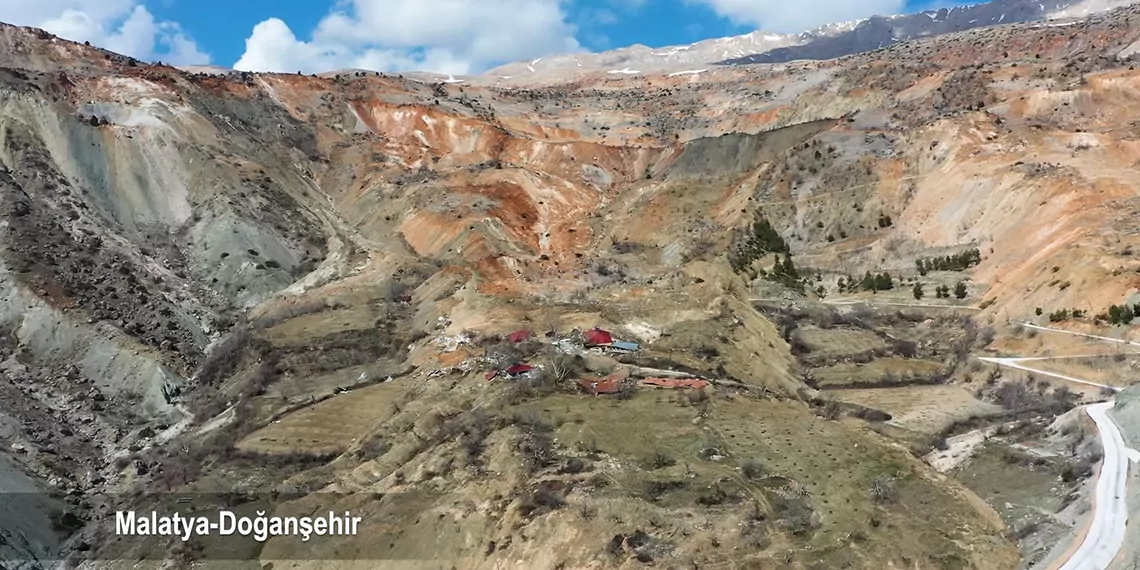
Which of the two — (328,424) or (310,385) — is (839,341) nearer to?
(328,424)

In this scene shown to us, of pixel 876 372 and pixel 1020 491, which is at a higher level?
pixel 876 372

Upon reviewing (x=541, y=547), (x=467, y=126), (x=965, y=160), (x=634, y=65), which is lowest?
(x=541, y=547)

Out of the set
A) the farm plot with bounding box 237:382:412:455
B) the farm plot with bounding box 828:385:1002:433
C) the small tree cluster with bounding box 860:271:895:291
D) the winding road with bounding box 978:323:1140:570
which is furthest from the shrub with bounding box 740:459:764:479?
the small tree cluster with bounding box 860:271:895:291

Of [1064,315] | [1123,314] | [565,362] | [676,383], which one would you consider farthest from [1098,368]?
[565,362]

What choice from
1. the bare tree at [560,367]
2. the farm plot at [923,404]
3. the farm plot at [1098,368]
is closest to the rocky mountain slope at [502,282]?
Result: the bare tree at [560,367]

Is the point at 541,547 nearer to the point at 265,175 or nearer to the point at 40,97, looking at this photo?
the point at 265,175

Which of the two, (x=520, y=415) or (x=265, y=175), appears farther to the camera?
(x=265, y=175)

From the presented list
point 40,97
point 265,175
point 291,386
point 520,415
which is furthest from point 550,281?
point 40,97
